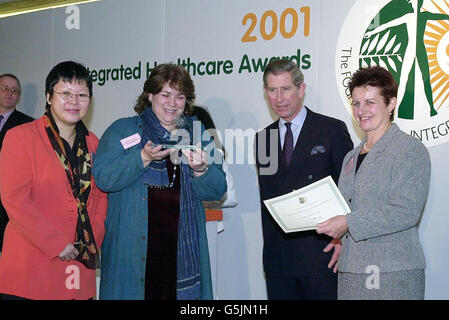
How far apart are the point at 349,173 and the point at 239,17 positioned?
8.36 ft

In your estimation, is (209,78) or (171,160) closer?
(171,160)

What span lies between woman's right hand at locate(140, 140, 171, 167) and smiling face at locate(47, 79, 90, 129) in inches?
16.6

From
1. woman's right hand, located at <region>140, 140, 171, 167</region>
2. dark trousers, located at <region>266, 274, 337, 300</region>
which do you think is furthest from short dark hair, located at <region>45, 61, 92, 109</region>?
dark trousers, located at <region>266, 274, 337, 300</region>

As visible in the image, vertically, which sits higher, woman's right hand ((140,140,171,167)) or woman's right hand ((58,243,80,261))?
woman's right hand ((140,140,171,167))

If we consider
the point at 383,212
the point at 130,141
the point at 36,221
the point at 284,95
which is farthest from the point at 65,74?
the point at 383,212

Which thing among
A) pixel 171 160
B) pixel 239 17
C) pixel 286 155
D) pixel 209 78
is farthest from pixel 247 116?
pixel 171 160

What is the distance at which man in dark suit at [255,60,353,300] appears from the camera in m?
3.04

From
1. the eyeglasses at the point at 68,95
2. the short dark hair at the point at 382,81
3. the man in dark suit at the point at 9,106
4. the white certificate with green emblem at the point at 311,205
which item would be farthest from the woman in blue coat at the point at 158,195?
the man in dark suit at the point at 9,106

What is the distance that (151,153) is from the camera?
8.71ft

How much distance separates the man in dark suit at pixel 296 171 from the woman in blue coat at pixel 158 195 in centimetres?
45

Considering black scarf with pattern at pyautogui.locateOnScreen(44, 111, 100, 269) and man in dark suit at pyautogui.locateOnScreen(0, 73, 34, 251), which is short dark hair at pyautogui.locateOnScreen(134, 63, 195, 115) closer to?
black scarf with pattern at pyautogui.locateOnScreen(44, 111, 100, 269)

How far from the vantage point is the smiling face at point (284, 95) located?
10.5 ft
